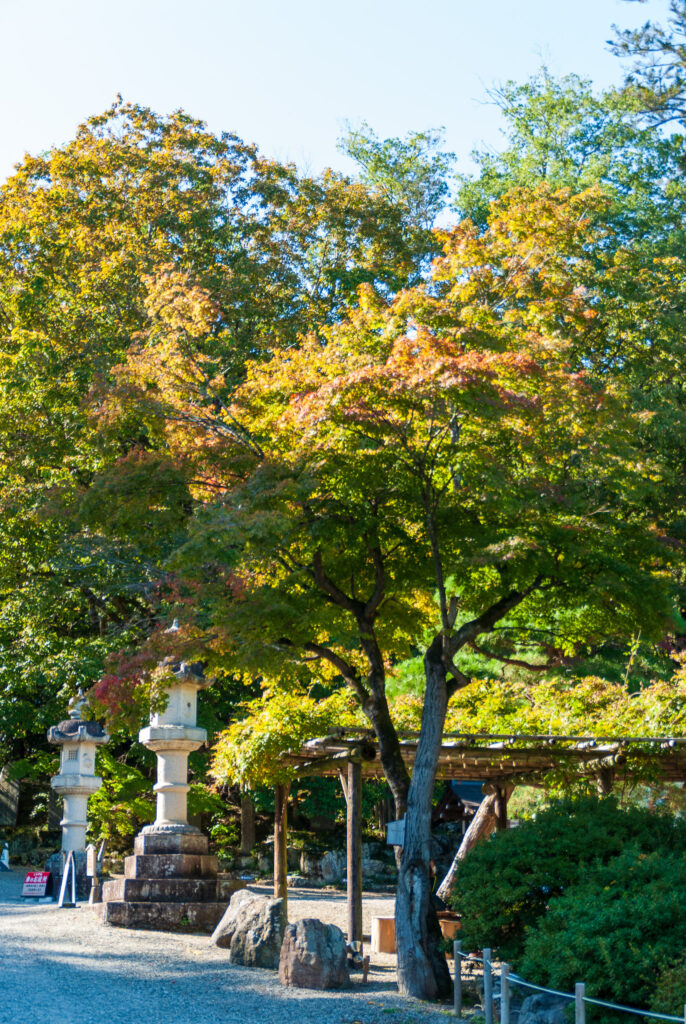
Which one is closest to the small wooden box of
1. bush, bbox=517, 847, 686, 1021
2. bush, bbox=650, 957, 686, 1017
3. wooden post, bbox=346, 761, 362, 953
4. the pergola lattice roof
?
wooden post, bbox=346, 761, 362, 953

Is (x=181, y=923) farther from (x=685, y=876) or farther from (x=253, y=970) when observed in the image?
(x=685, y=876)

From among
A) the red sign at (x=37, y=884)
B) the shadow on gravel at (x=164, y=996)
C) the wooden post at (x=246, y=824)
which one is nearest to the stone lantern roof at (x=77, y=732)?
the red sign at (x=37, y=884)

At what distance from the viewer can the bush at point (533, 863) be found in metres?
8.80

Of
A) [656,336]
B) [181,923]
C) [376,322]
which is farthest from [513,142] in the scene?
[181,923]

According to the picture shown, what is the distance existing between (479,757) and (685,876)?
18.4 feet

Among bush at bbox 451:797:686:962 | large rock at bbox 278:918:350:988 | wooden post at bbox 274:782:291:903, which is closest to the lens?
bush at bbox 451:797:686:962

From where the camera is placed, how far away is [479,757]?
13.2 metres

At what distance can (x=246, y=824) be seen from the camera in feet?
82.8

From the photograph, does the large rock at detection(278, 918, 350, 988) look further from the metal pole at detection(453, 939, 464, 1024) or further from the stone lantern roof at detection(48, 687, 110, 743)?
the stone lantern roof at detection(48, 687, 110, 743)

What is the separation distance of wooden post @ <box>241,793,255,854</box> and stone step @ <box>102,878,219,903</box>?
1193 centimetres

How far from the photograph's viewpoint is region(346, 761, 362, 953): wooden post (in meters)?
12.9

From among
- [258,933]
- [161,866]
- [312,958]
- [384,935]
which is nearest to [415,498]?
[312,958]

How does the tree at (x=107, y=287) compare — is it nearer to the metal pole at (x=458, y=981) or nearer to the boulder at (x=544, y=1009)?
the metal pole at (x=458, y=981)

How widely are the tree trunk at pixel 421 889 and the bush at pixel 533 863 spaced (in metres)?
0.47
